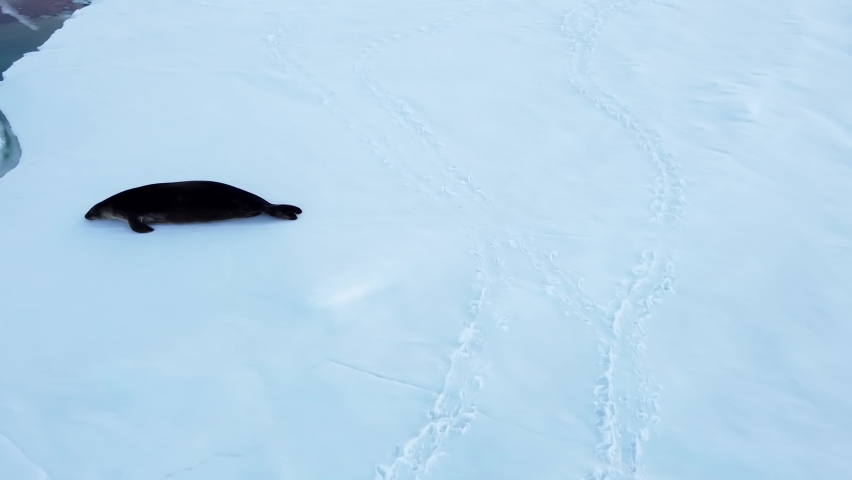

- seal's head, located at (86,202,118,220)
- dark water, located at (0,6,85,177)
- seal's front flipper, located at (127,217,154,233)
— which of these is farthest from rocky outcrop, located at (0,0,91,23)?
seal's front flipper, located at (127,217,154,233)

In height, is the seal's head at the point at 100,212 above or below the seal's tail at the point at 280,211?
below

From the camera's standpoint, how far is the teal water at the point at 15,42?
5.13 meters

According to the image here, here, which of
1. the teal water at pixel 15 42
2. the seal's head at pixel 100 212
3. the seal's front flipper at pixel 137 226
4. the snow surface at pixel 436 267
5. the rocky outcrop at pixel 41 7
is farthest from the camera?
the rocky outcrop at pixel 41 7

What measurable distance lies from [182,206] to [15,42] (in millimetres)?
4503

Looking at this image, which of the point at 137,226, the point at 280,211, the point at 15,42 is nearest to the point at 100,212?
the point at 137,226

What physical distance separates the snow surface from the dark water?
114 millimetres

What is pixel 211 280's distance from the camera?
3.64 metres

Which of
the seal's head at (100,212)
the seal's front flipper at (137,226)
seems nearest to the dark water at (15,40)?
the seal's head at (100,212)

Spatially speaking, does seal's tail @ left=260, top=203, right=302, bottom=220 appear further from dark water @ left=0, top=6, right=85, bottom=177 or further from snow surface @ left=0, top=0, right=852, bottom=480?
dark water @ left=0, top=6, right=85, bottom=177

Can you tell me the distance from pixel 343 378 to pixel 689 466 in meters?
1.52

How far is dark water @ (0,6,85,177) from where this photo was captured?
5193mm

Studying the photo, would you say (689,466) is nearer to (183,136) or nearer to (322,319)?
(322,319)

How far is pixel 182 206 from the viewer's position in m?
4.04

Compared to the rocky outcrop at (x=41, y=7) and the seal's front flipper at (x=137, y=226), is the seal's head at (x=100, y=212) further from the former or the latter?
the rocky outcrop at (x=41, y=7)
